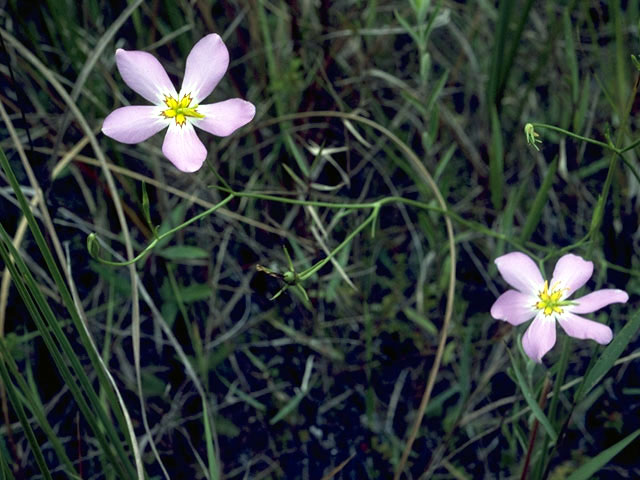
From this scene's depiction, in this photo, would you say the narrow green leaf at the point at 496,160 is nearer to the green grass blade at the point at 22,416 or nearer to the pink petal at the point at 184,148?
the pink petal at the point at 184,148

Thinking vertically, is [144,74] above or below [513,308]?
above

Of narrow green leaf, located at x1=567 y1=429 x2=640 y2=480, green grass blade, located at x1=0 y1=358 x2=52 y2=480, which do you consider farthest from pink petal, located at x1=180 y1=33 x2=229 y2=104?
narrow green leaf, located at x1=567 y1=429 x2=640 y2=480

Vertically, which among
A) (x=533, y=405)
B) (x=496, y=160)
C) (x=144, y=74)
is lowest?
(x=533, y=405)

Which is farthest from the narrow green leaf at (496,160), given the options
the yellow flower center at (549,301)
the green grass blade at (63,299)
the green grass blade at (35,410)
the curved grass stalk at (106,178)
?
Result: the green grass blade at (35,410)

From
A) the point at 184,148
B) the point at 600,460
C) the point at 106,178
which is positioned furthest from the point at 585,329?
the point at 106,178

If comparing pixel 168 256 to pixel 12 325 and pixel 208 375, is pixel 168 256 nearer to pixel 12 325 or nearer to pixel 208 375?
pixel 208 375

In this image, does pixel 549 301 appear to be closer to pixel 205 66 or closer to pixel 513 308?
pixel 513 308
